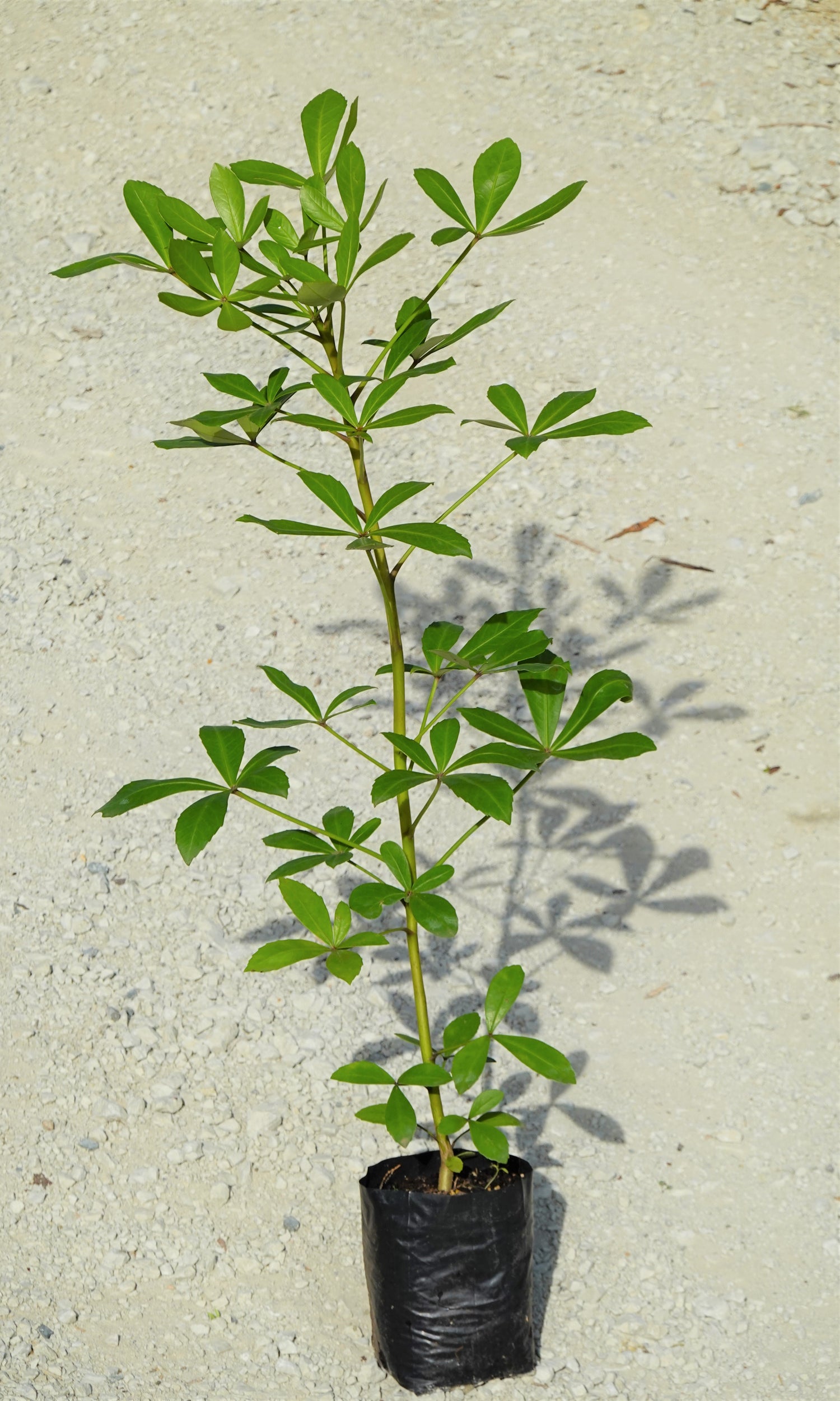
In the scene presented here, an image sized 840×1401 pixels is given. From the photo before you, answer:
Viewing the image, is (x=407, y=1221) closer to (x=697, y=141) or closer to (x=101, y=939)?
(x=101, y=939)

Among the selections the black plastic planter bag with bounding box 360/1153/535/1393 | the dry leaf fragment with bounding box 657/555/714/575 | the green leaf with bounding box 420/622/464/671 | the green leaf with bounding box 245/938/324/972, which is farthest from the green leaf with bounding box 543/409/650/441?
the dry leaf fragment with bounding box 657/555/714/575

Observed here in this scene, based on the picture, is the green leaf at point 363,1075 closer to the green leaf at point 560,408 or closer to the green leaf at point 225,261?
the green leaf at point 560,408

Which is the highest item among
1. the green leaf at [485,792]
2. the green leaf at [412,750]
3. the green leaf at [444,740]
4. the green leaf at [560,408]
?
the green leaf at [560,408]

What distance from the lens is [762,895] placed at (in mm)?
2332

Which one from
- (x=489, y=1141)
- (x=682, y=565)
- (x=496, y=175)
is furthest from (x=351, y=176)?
(x=682, y=565)

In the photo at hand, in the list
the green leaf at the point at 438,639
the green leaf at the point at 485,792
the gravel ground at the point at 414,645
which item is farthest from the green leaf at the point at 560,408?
the gravel ground at the point at 414,645

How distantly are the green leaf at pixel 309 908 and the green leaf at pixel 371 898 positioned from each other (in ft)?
0.32

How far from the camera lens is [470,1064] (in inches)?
50.2

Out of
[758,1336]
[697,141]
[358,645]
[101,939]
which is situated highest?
[697,141]

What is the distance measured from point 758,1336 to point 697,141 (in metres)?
3.47

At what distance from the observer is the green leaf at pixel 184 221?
3.82 ft

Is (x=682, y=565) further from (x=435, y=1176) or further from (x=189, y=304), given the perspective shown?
(x=189, y=304)

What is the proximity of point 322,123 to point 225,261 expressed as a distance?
0.19 metres

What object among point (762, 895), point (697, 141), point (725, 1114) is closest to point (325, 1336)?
point (725, 1114)
